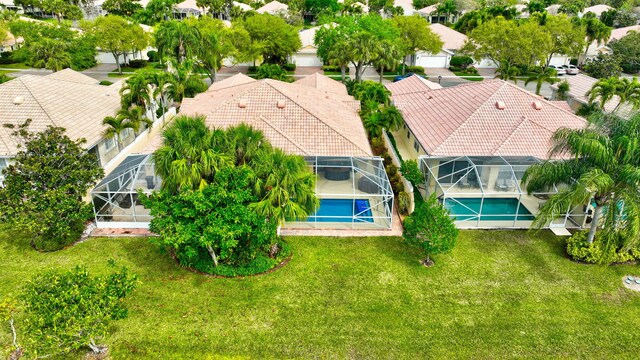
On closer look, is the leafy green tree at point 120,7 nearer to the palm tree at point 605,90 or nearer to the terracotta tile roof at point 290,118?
the terracotta tile roof at point 290,118

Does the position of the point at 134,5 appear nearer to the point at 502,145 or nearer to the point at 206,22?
the point at 206,22

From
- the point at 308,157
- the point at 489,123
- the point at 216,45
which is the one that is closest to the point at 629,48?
the point at 489,123

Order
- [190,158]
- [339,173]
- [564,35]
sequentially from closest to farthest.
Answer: [190,158] < [339,173] < [564,35]

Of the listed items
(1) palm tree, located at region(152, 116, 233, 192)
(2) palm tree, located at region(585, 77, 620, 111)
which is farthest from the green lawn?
(2) palm tree, located at region(585, 77, 620, 111)

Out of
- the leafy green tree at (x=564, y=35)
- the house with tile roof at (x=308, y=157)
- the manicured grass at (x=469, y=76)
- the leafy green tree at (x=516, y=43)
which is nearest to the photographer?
the house with tile roof at (x=308, y=157)

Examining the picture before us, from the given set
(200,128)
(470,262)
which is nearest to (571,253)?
(470,262)

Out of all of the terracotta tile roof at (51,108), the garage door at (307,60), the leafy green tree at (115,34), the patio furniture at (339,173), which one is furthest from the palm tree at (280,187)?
the garage door at (307,60)

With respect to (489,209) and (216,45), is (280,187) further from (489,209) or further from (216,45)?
(216,45)

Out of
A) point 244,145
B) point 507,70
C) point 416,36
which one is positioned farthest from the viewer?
point 416,36
